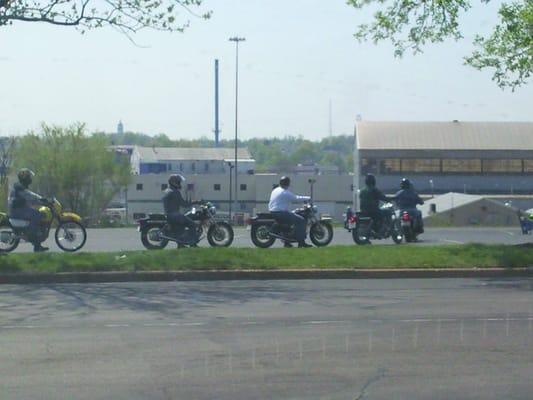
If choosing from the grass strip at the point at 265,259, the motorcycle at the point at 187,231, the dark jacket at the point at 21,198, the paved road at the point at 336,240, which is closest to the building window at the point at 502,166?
the paved road at the point at 336,240

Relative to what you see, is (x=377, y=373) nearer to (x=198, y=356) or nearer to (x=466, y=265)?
(x=198, y=356)

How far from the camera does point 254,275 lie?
59.5 feet

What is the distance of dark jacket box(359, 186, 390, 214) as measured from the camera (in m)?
24.2

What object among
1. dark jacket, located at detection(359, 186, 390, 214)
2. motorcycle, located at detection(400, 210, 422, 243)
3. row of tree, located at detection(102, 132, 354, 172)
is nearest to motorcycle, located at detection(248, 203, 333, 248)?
dark jacket, located at detection(359, 186, 390, 214)

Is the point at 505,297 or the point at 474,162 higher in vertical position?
the point at 474,162

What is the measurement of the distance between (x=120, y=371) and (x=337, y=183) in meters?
64.8

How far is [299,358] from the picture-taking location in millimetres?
10414

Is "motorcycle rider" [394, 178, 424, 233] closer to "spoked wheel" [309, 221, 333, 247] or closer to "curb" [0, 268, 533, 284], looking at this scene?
"spoked wheel" [309, 221, 333, 247]

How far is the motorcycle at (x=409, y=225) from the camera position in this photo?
25.2 metres

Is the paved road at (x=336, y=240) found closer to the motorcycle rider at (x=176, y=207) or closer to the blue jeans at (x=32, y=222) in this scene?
the motorcycle rider at (x=176, y=207)

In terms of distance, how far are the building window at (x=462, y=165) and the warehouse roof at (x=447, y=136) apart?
3.05 feet

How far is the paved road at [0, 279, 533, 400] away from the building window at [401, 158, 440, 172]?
51.6m

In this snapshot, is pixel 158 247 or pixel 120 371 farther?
pixel 158 247

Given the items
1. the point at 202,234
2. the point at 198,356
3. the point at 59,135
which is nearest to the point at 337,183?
the point at 59,135
